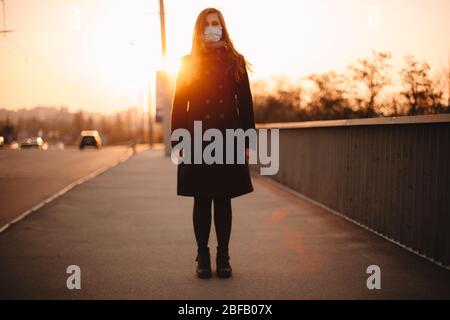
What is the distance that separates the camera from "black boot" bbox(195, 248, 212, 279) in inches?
175

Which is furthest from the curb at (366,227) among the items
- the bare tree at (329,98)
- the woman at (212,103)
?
the bare tree at (329,98)

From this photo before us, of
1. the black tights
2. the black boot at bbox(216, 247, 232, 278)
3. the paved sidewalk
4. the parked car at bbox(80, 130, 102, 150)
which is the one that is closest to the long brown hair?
the black tights

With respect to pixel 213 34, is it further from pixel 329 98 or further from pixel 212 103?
pixel 329 98

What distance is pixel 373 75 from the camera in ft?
43.2

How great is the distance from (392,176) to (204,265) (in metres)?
2.39

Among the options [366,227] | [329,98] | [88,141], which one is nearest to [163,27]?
[329,98]

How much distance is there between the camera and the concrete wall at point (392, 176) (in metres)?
4.76

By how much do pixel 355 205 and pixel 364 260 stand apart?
2121 millimetres

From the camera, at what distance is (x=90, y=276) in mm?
4500

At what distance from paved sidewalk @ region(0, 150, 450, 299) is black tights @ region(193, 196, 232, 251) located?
31 cm

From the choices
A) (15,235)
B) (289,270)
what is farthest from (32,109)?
(289,270)

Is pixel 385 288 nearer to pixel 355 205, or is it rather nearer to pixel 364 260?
pixel 364 260

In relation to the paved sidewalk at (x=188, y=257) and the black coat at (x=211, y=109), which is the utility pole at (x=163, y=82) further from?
the black coat at (x=211, y=109)
